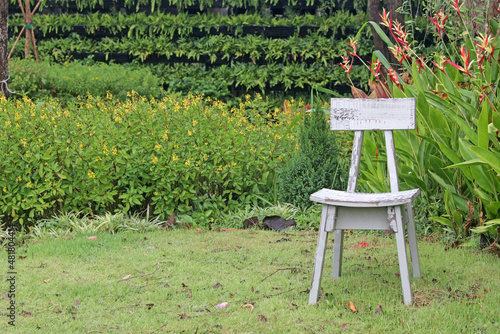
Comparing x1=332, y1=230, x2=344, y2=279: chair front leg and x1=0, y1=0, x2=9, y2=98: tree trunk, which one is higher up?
x1=0, y1=0, x2=9, y2=98: tree trunk

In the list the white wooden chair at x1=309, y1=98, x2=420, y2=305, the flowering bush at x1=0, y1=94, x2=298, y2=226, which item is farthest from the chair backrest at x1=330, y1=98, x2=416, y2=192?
the flowering bush at x1=0, y1=94, x2=298, y2=226

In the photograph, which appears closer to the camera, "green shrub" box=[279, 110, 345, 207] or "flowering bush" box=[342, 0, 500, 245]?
"flowering bush" box=[342, 0, 500, 245]

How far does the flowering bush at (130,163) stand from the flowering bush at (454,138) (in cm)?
124

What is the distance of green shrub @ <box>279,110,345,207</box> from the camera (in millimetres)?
5137

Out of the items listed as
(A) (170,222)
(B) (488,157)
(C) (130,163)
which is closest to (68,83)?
(C) (130,163)

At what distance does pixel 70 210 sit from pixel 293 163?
225 cm

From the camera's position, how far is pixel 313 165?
520 cm

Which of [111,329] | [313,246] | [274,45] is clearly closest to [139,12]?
[274,45]

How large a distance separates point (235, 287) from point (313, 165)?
204 cm

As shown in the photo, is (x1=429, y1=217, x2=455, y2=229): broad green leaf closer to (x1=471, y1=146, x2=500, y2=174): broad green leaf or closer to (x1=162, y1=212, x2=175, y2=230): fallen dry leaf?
(x1=471, y1=146, x2=500, y2=174): broad green leaf

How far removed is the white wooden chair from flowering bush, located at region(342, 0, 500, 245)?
364 mm

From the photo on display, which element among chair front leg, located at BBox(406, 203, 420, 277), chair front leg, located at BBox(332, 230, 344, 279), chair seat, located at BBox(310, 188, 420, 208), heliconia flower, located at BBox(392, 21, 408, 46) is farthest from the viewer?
heliconia flower, located at BBox(392, 21, 408, 46)

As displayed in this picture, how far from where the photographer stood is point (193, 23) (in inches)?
421

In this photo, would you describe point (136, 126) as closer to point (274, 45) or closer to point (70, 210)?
point (70, 210)
